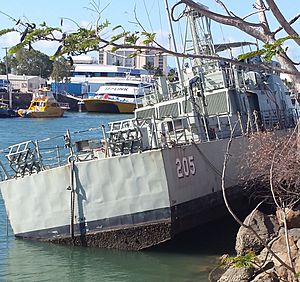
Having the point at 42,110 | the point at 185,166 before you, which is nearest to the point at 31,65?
the point at 42,110

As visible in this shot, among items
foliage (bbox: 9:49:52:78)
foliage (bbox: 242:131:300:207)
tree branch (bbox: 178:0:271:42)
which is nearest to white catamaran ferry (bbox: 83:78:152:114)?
foliage (bbox: 9:49:52:78)

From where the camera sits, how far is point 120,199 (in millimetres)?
17109

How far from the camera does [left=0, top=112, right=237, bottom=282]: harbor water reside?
1546cm

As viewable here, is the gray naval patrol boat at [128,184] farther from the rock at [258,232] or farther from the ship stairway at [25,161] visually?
the rock at [258,232]

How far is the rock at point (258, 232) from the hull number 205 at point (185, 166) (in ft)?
8.96

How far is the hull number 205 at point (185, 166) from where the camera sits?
57.5ft

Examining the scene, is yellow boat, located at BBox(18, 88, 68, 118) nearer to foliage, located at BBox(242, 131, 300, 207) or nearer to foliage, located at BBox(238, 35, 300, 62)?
foliage, located at BBox(242, 131, 300, 207)

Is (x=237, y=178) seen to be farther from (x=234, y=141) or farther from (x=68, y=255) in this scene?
(x=68, y=255)

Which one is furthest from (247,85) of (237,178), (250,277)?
(250,277)

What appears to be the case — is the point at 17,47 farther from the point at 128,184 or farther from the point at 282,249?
the point at 128,184

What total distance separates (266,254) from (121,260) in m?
4.66

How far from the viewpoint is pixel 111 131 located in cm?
1781

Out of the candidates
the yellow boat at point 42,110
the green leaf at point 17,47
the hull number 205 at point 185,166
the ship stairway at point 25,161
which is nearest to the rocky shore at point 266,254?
the hull number 205 at point 185,166

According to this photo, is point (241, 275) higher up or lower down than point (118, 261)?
lower down
